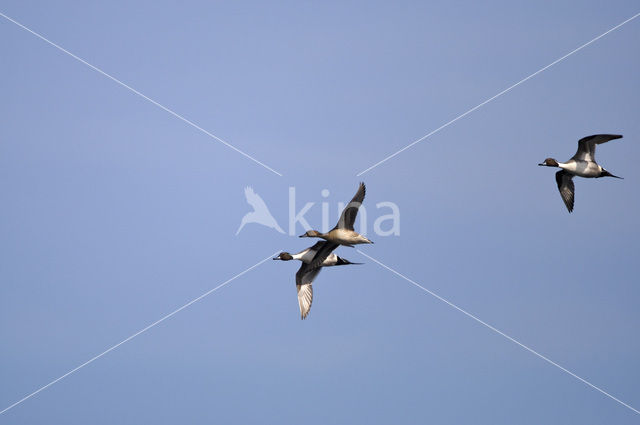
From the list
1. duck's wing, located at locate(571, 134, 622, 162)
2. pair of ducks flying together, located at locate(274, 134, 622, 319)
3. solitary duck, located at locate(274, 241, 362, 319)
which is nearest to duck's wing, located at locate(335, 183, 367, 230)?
pair of ducks flying together, located at locate(274, 134, 622, 319)

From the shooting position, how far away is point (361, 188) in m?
51.7

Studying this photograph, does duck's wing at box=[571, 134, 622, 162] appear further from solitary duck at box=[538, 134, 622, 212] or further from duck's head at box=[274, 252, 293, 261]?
duck's head at box=[274, 252, 293, 261]

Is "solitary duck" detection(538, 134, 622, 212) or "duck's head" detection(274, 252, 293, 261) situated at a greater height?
"solitary duck" detection(538, 134, 622, 212)

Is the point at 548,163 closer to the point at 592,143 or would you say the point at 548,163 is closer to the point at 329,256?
the point at 592,143

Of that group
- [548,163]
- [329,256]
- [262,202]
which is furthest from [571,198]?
[262,202]

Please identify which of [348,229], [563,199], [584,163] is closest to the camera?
[348,229]

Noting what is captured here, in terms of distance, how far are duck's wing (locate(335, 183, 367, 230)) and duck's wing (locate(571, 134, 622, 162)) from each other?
10669 mm

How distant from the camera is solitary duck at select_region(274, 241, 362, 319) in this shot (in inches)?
2272

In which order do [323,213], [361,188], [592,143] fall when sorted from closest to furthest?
[361,188] → [592,143] → [323,213]

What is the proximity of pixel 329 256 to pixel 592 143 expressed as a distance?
11673mm

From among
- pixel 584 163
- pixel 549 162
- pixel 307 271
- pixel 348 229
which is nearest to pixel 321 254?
pixel 307 271

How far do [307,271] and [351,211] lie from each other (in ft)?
21.1

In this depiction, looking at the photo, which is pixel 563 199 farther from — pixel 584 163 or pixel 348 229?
pixel 348 229

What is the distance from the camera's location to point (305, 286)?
58156 mm
